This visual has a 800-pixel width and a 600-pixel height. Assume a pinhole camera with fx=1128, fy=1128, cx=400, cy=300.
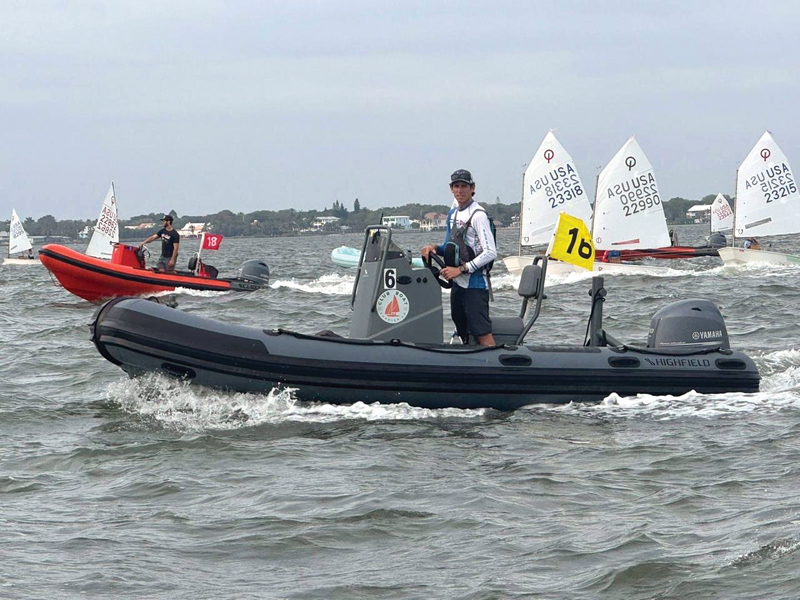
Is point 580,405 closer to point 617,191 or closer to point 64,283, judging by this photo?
point 64,283

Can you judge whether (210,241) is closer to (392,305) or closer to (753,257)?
(392,305)

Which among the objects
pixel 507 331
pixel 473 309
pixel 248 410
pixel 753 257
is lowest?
pixel 248 410

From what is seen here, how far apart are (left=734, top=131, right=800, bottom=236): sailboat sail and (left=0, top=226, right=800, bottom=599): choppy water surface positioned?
22.2 m

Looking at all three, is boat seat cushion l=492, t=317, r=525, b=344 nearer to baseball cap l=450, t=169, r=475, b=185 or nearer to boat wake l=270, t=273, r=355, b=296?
baseball cap l=450, t=169, r=475, b=185

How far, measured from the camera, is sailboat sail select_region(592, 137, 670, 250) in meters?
30.0

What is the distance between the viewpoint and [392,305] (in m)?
8.42

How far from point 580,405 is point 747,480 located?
2.15 metres

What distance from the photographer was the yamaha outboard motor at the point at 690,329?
8.66 m

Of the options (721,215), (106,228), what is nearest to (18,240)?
(106,228)

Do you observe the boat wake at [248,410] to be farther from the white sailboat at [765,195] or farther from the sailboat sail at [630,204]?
the white sailboat at [765,195]

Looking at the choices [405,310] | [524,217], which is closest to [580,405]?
[405,310]

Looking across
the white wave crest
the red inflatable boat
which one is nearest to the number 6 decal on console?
the white wave crest

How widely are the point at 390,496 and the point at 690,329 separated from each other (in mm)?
3627

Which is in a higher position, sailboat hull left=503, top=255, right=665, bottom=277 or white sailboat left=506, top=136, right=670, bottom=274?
white sailboat left=506, top=136, right=670, bottom=274
